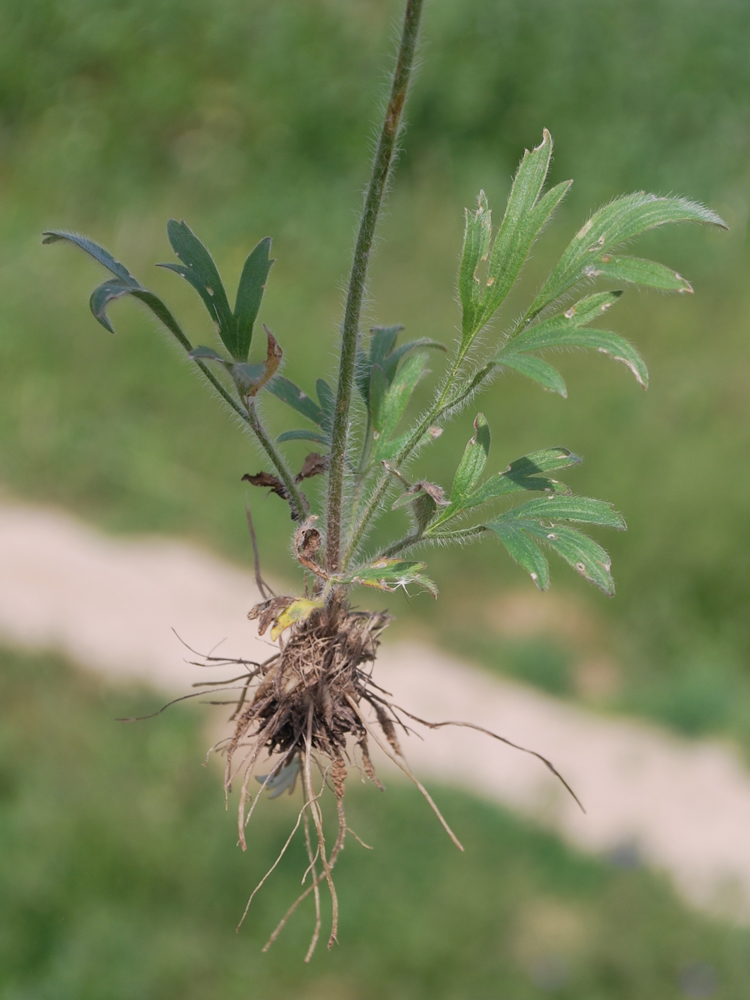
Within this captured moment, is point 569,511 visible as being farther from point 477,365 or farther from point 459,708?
point 459,708

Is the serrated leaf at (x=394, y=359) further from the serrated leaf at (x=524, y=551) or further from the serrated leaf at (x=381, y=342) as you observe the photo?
the serrated leaf at (x=524, y=551)

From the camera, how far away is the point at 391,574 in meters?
0.73

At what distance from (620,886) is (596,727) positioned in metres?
1.22

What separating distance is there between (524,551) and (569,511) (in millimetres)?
52

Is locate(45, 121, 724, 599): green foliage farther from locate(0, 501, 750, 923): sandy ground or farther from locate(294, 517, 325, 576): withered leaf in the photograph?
locate(0, 501, 750, 923): sandy ground

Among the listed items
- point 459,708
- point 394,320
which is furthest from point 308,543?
point 394,320

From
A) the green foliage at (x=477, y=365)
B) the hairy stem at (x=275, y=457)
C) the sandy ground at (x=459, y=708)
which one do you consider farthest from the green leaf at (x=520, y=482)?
the sandy ground at (x=459, y=708)

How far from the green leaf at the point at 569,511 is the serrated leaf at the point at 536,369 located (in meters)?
0.10

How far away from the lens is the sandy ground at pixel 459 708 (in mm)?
4438

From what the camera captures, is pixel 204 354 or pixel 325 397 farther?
pixel 325 397

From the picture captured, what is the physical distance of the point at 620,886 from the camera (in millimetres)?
3998

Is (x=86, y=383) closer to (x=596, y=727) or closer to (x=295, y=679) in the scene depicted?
(x=596, y=727)

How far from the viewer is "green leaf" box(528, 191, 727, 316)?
0.74 m

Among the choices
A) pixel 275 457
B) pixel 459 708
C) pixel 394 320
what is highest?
pixel 394 320
